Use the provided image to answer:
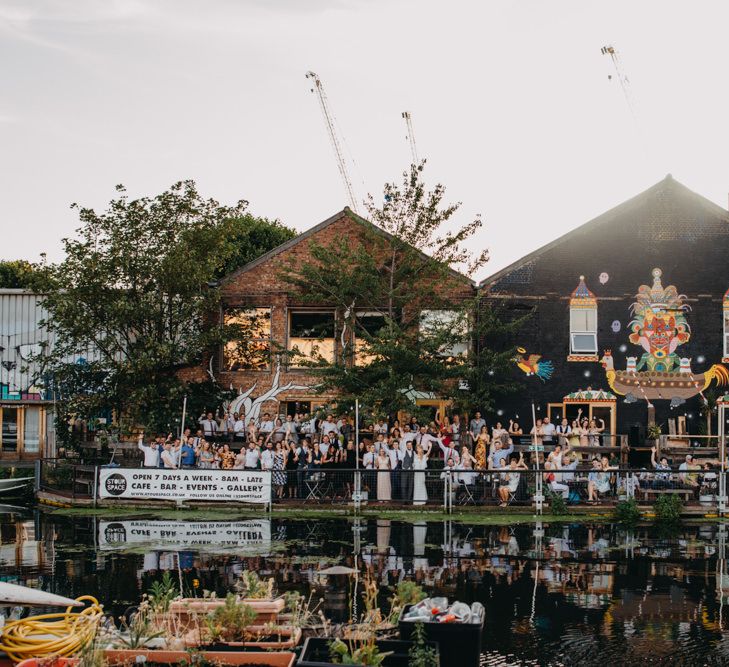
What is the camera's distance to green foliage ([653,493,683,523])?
24688 millimetres

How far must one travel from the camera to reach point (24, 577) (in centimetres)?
1744

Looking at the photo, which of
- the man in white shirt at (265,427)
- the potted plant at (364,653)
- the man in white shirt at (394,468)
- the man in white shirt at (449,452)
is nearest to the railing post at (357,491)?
the man in white shirt at (394,468)

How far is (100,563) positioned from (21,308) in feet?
73.0

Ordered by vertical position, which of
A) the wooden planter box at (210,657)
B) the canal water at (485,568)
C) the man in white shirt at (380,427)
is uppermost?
the man in white shirt at (380,427)

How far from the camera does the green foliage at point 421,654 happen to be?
9461 mm

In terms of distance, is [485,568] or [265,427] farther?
[265,427]

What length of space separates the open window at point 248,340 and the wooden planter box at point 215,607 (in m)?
23.7

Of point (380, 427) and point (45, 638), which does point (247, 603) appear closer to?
point (45, 638)

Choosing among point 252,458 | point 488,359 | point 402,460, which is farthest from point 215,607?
point 488,359

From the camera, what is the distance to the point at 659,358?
1371 inches

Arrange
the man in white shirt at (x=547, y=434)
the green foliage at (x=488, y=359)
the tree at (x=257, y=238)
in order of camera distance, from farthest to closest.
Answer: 1. the tree at (x=257, y=238)
2. the green foliage at (x=488, y=359)
3. the man in white shirt at (x=547, y=434)

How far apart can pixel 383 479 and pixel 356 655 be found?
16.8 m

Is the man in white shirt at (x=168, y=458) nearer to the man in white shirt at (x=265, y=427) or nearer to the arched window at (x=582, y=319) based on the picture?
the man in white shirt at (x=265, y=427)

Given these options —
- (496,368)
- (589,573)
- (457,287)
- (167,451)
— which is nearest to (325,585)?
(589,573)
